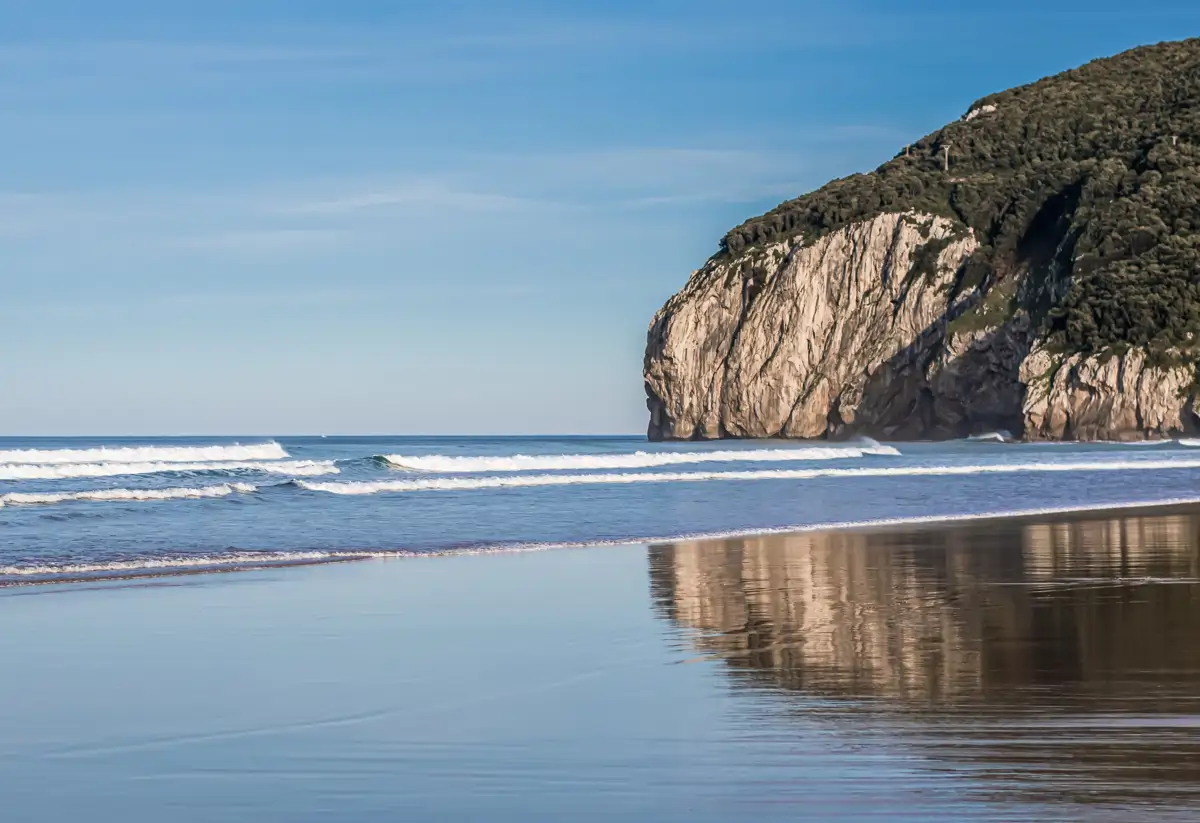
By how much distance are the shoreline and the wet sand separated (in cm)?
94

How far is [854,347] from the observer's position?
99.0 meters

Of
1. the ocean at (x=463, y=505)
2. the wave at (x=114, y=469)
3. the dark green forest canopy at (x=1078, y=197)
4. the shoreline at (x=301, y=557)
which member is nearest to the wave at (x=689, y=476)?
the ocean at (x=463, y=505)

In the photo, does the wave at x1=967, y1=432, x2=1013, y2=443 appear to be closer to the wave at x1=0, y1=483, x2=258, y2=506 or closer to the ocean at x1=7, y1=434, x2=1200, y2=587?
the ocean at x1=7, y1=434, x2=1200, y2=587

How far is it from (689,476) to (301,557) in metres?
21.2

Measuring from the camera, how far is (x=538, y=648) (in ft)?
29.0

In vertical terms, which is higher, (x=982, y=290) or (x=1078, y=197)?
(x=1078, y=197)

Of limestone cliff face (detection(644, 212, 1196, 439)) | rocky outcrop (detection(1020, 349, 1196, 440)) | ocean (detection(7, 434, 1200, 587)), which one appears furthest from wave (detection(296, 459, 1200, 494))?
limestone cliff face (detection(644, 212, 1196, 439))

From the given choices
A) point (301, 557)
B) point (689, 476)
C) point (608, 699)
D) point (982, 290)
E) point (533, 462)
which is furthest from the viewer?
point (982, 290)

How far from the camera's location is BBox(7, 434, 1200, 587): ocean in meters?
16.8

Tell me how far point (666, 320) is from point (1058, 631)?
99196 mm

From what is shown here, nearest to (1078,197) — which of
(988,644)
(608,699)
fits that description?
(988,644)

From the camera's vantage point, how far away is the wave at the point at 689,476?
30588 mm

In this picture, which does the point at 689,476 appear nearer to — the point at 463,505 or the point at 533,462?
the point at 463,505

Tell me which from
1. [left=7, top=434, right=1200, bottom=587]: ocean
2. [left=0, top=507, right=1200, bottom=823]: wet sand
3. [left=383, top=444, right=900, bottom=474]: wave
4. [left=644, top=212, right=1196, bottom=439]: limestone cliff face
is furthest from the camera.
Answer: [left=644, top=212, right=1196, bottom=439]: limestone cliff face
